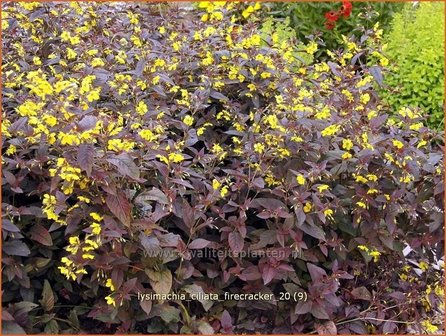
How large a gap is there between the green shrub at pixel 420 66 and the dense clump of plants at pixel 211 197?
138cm

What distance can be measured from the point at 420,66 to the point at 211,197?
7.95 feet

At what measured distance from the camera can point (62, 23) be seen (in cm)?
302

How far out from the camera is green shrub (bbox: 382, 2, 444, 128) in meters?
3.98

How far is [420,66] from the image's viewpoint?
13.0 ft

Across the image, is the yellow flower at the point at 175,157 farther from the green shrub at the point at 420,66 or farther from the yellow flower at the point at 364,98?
the green shrub at the point at 420,66

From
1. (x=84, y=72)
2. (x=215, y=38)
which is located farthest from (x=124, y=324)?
(x=215, y=38)

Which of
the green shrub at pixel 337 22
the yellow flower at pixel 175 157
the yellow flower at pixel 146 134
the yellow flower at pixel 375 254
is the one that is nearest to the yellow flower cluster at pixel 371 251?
the yellow flower at pixel 375 254

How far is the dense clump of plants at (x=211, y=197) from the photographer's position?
6.46 ft

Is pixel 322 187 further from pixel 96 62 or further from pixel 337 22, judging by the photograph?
pixel 337 22

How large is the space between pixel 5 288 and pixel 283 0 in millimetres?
3664

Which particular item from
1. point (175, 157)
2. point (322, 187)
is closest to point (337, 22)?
point (322, 187)

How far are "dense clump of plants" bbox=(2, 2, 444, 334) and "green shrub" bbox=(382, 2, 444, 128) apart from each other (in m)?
1.38

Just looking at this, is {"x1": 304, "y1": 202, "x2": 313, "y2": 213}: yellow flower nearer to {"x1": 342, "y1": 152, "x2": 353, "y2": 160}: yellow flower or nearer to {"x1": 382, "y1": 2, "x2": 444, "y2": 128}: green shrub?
{"x1": 342, "y1": 152, "x2": 353, "y2": 160}: yellow flower

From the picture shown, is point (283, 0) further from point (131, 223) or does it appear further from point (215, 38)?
point (131, 223)
